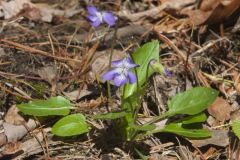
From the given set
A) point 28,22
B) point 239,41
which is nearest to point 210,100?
point 239,41

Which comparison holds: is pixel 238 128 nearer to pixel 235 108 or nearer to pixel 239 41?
pixel 235 108

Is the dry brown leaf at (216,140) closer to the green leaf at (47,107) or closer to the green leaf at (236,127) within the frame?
the green leaf at (236,127)

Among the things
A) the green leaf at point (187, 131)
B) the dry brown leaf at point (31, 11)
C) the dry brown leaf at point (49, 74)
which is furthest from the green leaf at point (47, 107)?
the dry brown leaf at point (31, 11)

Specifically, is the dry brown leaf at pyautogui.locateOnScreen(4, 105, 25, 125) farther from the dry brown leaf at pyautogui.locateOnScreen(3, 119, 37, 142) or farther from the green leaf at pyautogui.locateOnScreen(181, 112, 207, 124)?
the green leaf at pyautogui.locateOnScreen(181, 112, 207, 124)

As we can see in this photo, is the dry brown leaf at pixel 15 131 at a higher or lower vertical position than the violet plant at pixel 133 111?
lower

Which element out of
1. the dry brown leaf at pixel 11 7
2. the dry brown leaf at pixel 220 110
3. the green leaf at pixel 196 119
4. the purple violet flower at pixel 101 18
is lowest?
the dry brown leaf at pixel 220 110

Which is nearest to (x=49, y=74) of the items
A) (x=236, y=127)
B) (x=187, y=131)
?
(x=187, y=131)
